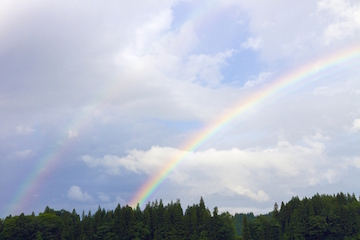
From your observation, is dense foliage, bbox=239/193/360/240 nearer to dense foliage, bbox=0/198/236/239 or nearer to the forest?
the forest

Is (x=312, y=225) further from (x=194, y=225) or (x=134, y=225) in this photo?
(x=134, y=225)

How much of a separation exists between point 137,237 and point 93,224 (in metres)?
16.5

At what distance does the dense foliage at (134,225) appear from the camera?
113 m

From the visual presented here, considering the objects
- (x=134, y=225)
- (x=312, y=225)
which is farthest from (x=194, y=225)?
(x=312, y=225)

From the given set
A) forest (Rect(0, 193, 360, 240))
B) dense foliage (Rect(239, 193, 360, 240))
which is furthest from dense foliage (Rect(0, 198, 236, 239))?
dense foliage (Rect(239, 193, 360, 240))

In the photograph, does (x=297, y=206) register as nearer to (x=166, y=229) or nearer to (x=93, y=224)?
(x=166, y=229)

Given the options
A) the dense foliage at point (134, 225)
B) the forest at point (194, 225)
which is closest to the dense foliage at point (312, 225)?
the forest at point (194, 225)

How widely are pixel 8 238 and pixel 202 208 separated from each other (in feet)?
206

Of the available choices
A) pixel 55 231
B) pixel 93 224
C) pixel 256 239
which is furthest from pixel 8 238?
pixel 256 239

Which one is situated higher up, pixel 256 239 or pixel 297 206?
pixel 297 206

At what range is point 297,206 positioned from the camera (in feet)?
402

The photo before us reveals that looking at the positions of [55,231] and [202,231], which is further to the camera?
[55,231]

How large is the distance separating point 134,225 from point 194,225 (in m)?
18.8

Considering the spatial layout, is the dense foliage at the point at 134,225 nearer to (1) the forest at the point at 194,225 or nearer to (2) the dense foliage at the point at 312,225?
(1) the forest at the point at 194,225
